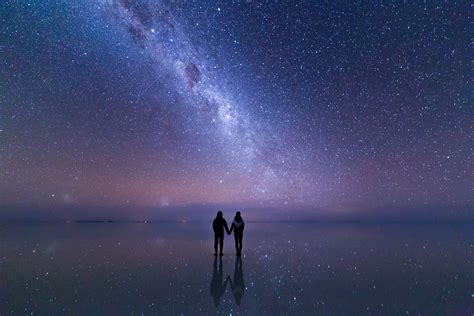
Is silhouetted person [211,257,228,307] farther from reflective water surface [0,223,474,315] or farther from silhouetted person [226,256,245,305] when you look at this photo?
silhouetted person [226,256,245,305]

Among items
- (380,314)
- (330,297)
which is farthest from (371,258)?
(380,314)

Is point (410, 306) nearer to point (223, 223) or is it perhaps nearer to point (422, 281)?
point (422, 281)

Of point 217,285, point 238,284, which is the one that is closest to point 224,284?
point 217,285

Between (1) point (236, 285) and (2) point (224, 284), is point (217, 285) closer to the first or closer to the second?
(2) point (224, 284)

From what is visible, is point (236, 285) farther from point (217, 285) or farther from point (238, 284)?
point (217, 285)

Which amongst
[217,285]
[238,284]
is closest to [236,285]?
Result: [238,284]

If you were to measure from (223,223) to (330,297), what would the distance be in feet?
23.3

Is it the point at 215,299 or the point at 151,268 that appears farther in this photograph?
the point at 151,268

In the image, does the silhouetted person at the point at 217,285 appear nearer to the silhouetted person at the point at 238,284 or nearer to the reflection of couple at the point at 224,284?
the reflection of couple at the point at 224,284

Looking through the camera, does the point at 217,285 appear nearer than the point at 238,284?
Yes

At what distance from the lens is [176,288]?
355 inches

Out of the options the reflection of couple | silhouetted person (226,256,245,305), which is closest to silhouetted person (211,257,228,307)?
the reflection of couple

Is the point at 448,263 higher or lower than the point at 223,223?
lower

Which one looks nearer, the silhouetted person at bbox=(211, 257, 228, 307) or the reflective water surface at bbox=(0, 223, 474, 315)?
the reflective water surface at bbox=(0, 223, 474, 315)
